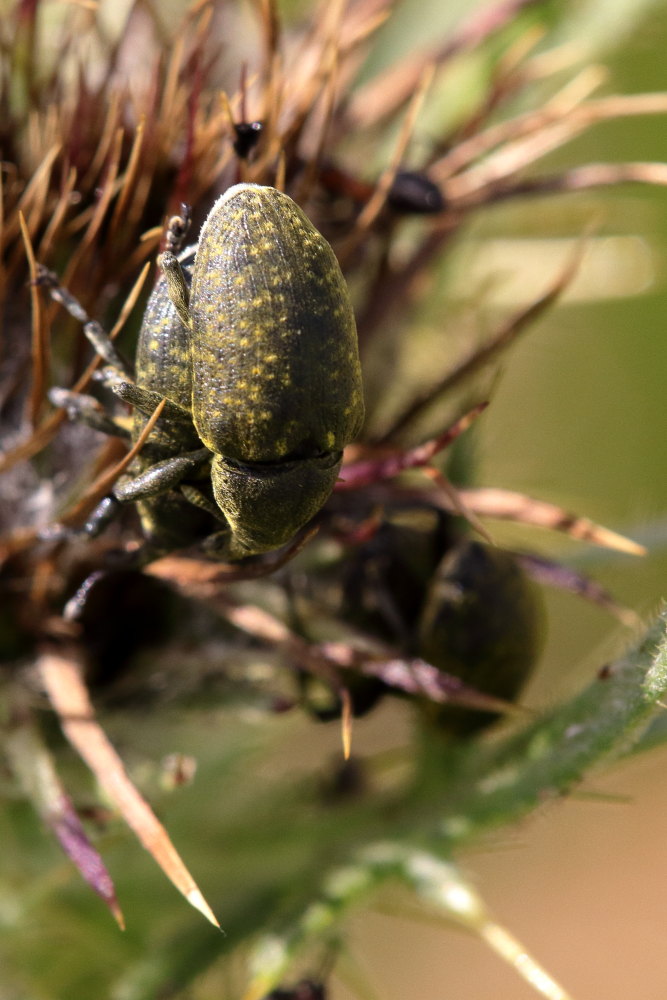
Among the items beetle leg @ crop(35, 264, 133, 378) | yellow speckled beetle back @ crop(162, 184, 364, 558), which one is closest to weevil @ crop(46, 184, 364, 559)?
yellow speckled beetle back @ crop(162, 184, 364, 558)

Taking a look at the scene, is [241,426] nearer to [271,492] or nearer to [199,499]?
[271,492]

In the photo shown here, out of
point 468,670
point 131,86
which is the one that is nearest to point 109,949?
point 468,670

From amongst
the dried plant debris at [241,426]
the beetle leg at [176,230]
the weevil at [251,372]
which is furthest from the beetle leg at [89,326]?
the beetle leg at [176,230]

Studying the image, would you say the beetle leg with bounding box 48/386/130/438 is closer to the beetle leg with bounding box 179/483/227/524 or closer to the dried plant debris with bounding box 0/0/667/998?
the dried plant debris with bounding box 0/0/667/998

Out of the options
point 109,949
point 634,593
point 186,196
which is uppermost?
point 186,196

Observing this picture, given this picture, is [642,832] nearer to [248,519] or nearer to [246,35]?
[246,35]

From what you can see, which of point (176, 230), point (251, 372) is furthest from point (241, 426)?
point (176, 230)

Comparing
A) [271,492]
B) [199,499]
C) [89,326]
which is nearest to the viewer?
[271,492]

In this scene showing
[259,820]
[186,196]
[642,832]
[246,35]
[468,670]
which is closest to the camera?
[186,196]
